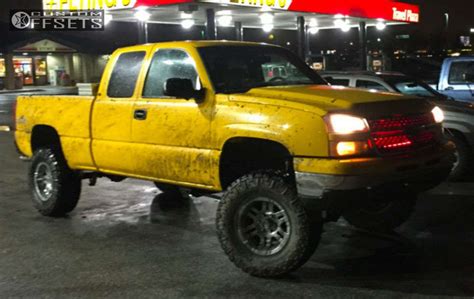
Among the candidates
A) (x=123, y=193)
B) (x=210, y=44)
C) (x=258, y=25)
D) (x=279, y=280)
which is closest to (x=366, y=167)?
(x=279, y=280)

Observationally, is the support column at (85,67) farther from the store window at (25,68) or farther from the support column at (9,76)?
the support column at (9,76)

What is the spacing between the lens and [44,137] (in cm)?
750

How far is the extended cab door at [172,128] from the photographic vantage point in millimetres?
5414

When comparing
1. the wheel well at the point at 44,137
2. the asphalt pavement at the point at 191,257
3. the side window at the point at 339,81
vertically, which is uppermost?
the side window at the point at 339,81

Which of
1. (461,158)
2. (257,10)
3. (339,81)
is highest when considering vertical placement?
(257,10)

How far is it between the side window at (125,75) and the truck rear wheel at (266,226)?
1811 mm

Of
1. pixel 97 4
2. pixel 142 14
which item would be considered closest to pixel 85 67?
pixel 142 14

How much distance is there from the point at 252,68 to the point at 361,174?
6.25 ft

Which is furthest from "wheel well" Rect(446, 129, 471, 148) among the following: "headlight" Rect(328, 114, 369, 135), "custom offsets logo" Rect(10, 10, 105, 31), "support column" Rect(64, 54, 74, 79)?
"support column" Rect(64, 54, 74, 79)

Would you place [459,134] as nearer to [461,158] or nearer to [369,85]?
[461,158]

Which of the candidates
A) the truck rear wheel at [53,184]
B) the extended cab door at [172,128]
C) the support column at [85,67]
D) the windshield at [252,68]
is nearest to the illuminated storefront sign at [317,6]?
the truck rear wheel at [53,184]

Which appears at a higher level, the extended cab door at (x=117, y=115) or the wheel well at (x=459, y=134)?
the extended cab door at (x=117, y=115)

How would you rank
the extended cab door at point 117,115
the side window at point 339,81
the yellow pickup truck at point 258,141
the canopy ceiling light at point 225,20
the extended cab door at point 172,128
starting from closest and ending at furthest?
the yellow pickup truck at point 258,141 < the extended cab door at point 172,128 < the extended cab door at point 117,115 < the side window at point 339,81 < the canopy ceiling light at point 225,20

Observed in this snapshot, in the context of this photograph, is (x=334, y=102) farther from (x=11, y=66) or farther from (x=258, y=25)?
(x=11, y=66)
